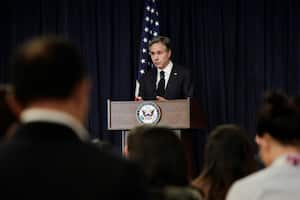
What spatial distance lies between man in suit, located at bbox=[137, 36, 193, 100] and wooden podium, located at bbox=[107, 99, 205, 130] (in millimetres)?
320

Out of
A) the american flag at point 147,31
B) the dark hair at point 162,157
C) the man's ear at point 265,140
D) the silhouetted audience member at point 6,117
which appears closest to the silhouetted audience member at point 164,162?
the dark hair at point 162,157

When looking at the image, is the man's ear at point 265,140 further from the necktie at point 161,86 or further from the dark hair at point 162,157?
the necktie at point 161,86

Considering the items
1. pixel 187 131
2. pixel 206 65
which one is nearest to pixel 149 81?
pixel 187 131

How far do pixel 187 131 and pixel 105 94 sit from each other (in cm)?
198

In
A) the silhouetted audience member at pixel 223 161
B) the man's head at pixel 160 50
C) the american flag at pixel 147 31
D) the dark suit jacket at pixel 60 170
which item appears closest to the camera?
the dark suit jacket at pixel 60 170

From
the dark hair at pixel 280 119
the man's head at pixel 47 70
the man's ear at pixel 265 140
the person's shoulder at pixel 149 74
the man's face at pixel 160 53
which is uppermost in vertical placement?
the man's face at pixel 160 53

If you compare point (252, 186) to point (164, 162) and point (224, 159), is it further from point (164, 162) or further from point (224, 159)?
point (224, 159)

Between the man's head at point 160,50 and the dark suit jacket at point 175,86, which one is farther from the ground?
the man's head at point 160,50

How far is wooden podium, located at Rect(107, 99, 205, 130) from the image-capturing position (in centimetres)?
617

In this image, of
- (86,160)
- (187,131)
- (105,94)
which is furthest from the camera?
(105,94)

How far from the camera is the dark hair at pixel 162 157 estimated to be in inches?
82.4

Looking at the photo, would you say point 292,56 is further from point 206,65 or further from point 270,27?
point 206,65

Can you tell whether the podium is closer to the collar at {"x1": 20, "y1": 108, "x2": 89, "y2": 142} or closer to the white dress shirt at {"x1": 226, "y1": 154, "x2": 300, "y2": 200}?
the white dress shirt at {"x1": 226, "y1": 154, "x2": 300, "y2": 200}

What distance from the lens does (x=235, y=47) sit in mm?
7977
